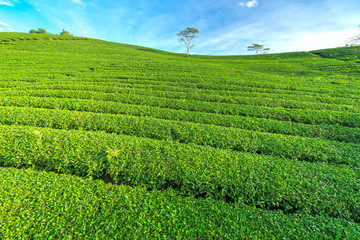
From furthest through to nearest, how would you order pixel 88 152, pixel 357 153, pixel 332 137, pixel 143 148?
1. pixel 332 137
2. pixel 357 153
3. pixel 143 148
4. pixel 88 152

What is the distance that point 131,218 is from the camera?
4.75 metres

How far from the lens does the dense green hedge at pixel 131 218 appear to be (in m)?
4.39

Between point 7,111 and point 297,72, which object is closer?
point 7,111

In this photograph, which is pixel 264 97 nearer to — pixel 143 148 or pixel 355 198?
pixel 355 198

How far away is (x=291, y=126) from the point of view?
460 inches

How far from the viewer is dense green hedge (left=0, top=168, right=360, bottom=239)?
4395mm

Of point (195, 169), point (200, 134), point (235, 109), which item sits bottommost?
point (195, 169)

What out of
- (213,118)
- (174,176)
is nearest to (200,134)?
(213,118)

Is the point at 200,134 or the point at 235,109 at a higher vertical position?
the point at 235,109

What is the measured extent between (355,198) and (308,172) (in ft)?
5.19

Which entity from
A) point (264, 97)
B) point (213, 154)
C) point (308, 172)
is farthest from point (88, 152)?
point (264, 97)

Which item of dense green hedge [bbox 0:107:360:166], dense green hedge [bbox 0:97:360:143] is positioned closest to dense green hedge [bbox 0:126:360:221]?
dense green hedge [bbox 0:107:360:166]

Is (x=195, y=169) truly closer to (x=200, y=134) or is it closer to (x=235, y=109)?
(x=200, y=134)

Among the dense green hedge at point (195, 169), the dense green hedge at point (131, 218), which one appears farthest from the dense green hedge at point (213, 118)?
the dense green hedge at point (131, 218)
